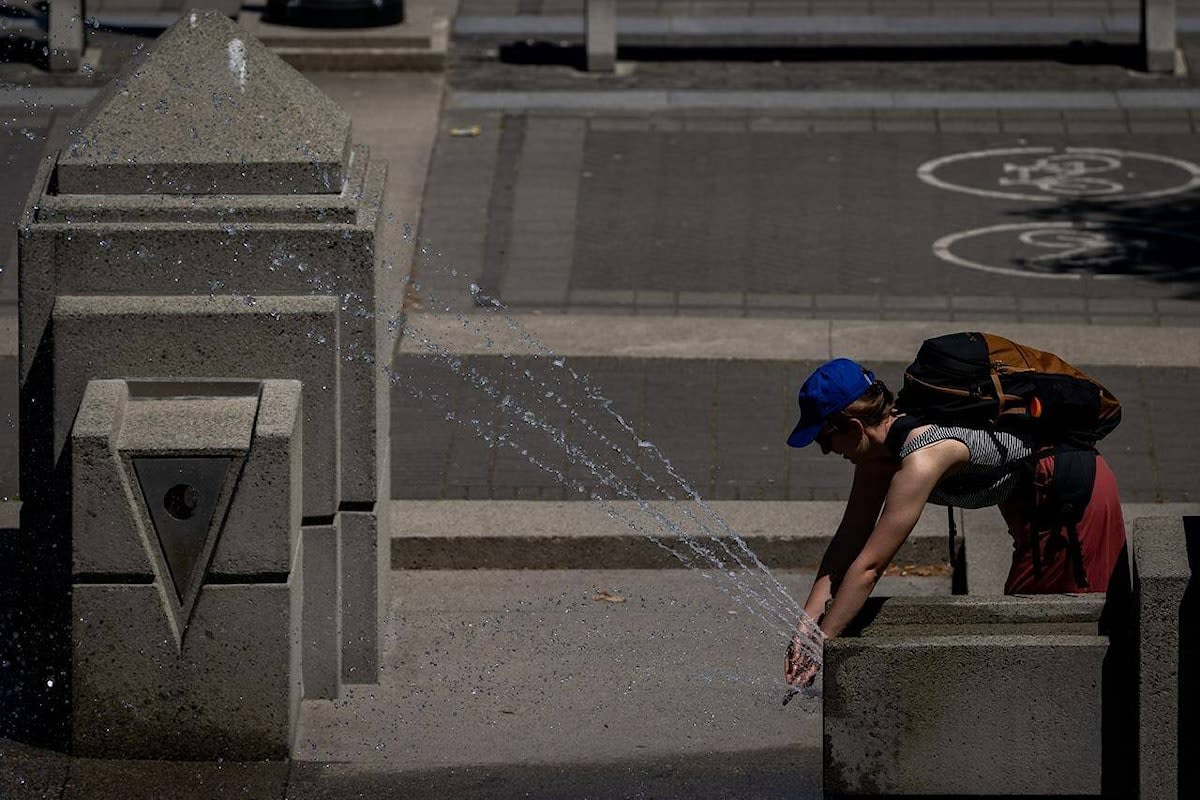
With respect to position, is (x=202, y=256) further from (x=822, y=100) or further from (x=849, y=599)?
(x=822, y=100)

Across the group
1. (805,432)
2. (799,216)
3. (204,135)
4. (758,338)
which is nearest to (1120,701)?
(805,432)

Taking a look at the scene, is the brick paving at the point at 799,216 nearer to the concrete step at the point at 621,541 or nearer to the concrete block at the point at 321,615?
the concrete step at the point at 621,541

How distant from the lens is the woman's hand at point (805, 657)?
566 cm

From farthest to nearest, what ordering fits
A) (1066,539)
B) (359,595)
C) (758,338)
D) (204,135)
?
(758,338), (359,595), (204,135), (1066,539)

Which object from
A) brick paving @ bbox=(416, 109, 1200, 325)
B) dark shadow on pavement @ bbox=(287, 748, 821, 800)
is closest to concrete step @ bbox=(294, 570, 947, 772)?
dark shadow on pavement @ bbox=(287, 748, 821, 800)

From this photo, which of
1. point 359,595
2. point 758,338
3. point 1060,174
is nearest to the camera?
point 359,595

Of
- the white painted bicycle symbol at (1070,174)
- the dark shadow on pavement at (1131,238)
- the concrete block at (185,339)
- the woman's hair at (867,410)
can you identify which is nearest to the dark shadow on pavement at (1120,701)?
the woman's hair at (867,410)

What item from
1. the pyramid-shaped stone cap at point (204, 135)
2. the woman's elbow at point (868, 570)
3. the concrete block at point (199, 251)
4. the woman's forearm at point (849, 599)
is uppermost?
the pyramid-shaped stone cap at point (204, 135)

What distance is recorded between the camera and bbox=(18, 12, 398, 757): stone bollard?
639cm

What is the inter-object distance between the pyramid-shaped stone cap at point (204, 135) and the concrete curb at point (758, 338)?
11.9 ft

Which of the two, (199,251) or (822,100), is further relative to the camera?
(822,100)

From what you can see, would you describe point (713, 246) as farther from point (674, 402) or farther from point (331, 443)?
point (331, 443)

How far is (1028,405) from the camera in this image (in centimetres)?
577

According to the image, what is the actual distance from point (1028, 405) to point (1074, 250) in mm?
6811
